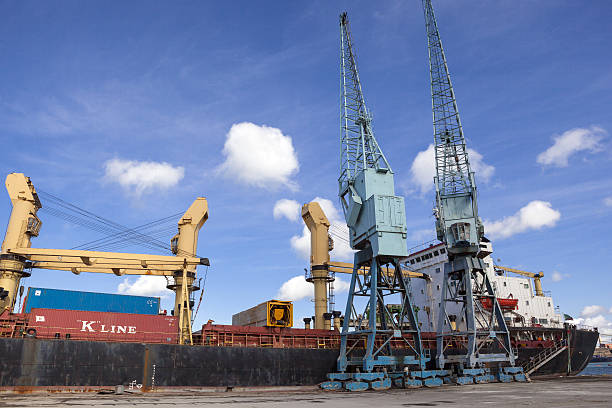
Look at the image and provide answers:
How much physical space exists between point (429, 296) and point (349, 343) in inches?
777

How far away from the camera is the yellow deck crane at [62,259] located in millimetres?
36656

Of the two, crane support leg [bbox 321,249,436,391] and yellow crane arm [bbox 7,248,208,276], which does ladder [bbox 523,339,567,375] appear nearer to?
crane support leg [bbox 321,249,436,391]

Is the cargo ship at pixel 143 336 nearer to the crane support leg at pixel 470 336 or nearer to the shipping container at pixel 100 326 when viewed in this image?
the shipping container at pixel 100 326

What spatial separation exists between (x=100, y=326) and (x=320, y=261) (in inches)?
897

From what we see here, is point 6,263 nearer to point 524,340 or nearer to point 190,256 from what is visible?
point 190,256

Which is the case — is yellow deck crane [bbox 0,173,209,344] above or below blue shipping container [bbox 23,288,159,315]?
above

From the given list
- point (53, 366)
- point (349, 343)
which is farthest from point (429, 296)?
point (53, 366)

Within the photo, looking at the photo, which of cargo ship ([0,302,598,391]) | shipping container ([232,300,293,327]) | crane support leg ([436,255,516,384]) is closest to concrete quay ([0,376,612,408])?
cargo ship ([0,302,598,391])

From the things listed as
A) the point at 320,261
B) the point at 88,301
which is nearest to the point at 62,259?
the point at 88,301

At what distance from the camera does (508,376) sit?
37.4 meters

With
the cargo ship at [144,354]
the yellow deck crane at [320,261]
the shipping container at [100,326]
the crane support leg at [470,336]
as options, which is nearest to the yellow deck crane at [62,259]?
the shipping container at [100,326]

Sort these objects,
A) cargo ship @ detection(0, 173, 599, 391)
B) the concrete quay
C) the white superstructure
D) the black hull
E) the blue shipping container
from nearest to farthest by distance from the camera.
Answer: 1. the concrete quay
2. the black hull
3. cargo ship @ detection(0, 173, 599, 391)
4. the blue shipping container
5. the white superstructure

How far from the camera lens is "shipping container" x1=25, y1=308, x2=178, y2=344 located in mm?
29125

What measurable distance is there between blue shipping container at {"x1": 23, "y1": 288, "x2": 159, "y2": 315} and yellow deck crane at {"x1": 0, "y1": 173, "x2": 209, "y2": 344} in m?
3.18
